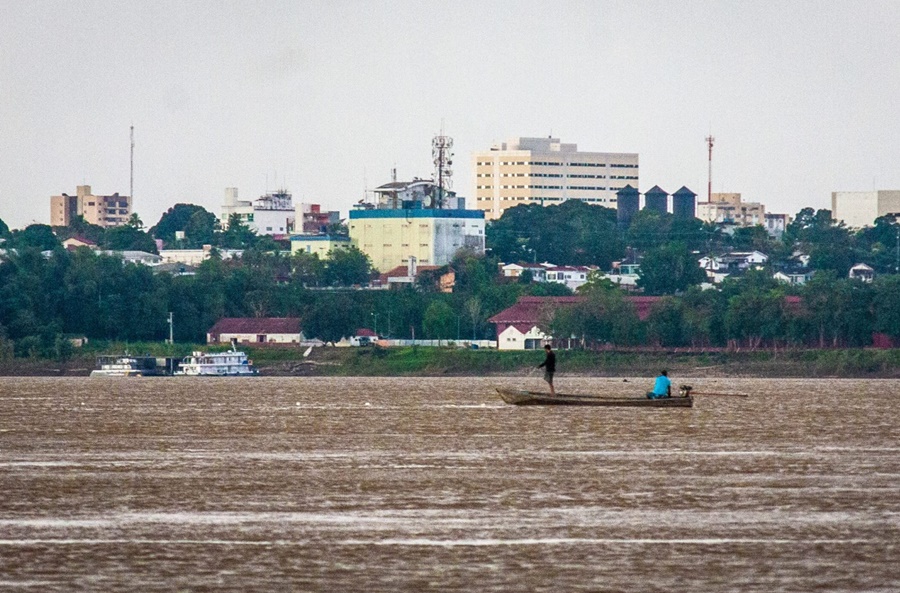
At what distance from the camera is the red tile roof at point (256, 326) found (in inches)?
7254

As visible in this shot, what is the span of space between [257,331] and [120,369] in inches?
983

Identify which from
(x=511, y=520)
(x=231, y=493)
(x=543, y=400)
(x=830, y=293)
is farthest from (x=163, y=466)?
(x=830, y=293)

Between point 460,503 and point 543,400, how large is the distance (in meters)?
34.9

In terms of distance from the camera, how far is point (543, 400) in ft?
252

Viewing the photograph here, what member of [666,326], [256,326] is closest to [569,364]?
[666,326]

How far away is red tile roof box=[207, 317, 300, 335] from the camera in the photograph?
184 m

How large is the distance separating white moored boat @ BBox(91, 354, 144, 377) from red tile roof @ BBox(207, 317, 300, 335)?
20687 millimetres

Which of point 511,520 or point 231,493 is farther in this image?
point 231,493

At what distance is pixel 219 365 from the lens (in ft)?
532

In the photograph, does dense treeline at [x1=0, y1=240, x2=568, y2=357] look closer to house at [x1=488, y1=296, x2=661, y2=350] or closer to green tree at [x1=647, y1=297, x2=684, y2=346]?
house at [x1=488, y1=296, x2=661, y2=350]

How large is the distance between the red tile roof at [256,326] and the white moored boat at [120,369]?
814 inches

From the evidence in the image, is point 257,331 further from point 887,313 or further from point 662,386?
point 662,386

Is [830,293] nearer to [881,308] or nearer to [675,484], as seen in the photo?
[881,308]

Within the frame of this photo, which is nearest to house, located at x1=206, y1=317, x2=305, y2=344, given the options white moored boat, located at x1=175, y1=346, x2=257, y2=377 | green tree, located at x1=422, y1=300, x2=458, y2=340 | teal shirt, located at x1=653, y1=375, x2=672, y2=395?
green tree, located at x1=422, y1=300, x2=458, y2=340
